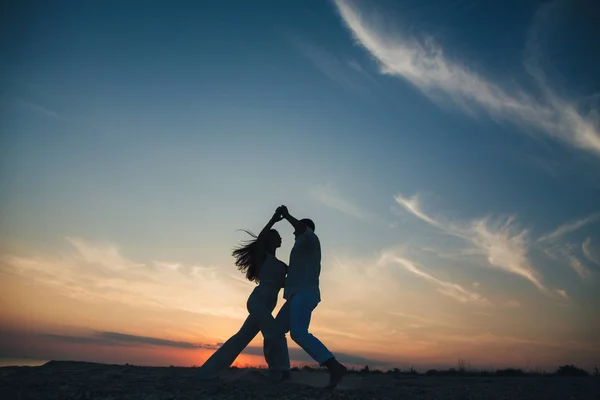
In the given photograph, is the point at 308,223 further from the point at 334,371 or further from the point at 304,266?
the point at 334,371

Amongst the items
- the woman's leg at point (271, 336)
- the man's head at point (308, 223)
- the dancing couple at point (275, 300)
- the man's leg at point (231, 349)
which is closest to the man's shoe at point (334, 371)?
the dancing couple at point (275, 300)

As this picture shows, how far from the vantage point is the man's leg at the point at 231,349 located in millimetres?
9328

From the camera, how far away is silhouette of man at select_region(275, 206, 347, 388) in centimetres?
818

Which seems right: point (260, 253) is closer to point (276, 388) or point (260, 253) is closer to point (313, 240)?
point (313, 240)

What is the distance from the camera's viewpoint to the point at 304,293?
28.5 feet

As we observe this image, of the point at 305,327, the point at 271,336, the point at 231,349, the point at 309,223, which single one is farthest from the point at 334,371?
the point at 309,223

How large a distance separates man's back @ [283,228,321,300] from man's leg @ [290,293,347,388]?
158 millimetres

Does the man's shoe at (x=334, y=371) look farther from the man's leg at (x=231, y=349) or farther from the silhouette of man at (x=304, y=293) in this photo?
the man's leg at (x=231, y=349)

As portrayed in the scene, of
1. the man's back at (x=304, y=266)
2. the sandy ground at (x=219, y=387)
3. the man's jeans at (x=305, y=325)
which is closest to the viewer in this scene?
the sandy ground at (x=219, y=387)

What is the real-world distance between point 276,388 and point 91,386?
9.17 feet

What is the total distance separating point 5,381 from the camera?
7484 mm

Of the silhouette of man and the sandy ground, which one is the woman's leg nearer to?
the silhouette of man

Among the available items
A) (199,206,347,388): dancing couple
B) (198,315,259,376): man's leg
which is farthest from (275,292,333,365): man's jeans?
(198,315,259,376): man's leg

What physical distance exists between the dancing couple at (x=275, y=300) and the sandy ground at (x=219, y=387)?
369 millimetres
